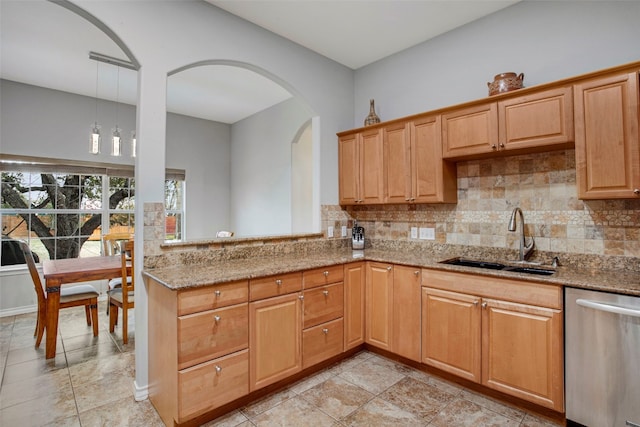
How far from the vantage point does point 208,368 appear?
1873mm

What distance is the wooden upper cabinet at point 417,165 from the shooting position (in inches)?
107

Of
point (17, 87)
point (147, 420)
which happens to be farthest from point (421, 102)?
point (17, 87)

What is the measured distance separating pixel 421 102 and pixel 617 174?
5.59 feet

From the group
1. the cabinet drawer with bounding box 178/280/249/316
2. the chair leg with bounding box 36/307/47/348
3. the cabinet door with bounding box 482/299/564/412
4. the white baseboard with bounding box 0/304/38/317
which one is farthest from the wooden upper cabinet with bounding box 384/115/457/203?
the white baseboard with bounding box 0/304/38/317

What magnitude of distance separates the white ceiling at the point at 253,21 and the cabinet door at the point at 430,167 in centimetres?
90

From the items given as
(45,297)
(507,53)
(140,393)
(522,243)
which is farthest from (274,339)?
(507,53)

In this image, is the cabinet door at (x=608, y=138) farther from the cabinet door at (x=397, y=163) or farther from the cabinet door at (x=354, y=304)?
the cabinet door at (x=354, y=304)

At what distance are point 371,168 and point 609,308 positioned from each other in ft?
6.77

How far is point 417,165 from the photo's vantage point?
9.35 ft

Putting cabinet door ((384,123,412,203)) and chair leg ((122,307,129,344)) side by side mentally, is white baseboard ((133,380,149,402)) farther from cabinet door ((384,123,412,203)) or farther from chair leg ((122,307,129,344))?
cabinet door ((384,123,412,203))

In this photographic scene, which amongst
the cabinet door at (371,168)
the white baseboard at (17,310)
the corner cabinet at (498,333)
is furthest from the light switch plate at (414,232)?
the white baseboard at (17,310)

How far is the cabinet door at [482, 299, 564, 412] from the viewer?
1882 mm

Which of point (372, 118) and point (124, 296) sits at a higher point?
point (372, 118)

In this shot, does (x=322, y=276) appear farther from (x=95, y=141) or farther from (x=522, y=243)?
→ (x=95, y=141)
